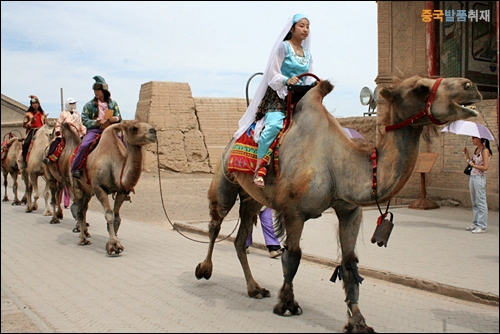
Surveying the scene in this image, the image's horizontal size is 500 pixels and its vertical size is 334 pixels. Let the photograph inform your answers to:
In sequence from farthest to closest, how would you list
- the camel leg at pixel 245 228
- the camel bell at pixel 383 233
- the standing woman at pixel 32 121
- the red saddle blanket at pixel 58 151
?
the standing woman at pixel 32 121 → the red saddle blanket at pixel 58 151 → the camel leg at pixel 245 228 → the camel bell at pixel 383 233

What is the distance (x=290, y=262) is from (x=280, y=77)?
1780mm

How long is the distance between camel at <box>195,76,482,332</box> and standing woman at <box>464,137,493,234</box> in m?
5.97

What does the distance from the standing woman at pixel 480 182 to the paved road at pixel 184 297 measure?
96 cm

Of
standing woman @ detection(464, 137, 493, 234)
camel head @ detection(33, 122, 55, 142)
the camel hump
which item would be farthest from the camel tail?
camel head @ detection(33, 122, 55, 142)

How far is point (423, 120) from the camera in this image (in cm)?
425

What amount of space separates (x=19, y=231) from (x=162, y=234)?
2.96 m

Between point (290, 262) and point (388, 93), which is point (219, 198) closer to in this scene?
point (290, 262)

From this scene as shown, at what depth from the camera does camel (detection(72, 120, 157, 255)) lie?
28.4 feet

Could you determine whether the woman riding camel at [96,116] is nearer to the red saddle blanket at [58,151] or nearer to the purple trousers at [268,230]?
the red saddle blanket at [58,151]

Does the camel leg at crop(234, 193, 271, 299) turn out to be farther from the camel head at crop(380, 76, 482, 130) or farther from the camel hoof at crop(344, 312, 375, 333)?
the camel head at crop(380, 76, 482, 130)

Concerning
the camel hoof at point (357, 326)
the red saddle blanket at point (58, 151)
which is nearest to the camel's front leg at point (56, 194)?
the red saddle blanket at point (58, 151)

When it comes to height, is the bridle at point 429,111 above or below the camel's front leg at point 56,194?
above

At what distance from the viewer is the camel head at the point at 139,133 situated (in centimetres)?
854

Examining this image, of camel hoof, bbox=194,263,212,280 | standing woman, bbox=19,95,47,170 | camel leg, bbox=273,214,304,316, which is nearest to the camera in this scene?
camel leg, bbox=273,214,304,316
